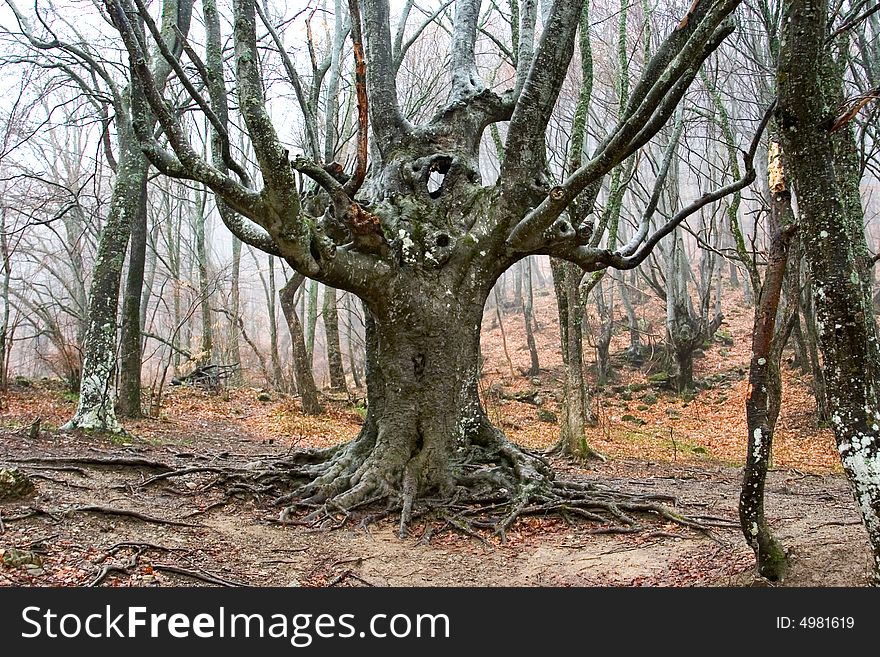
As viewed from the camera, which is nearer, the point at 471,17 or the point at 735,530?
the point at 735,530

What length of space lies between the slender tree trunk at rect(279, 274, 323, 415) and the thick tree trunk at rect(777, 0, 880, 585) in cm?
1052

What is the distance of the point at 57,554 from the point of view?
3760 millimetres

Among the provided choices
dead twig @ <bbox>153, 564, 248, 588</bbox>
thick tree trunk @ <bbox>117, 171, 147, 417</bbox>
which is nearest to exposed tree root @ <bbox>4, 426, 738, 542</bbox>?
dead twig @ <bbox>153, 564, 248, 588</bbox>

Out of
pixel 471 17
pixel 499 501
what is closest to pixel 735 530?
pixel 499 501

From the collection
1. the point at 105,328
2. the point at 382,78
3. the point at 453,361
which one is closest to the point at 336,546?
the point at 453,361

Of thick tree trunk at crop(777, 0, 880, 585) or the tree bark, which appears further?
the tree bark

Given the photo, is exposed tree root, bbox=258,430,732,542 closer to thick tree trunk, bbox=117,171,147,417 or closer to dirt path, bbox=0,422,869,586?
dirt path, bbox=0,422,869,586

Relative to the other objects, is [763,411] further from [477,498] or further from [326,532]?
[326,532]

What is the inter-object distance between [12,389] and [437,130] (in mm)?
11294

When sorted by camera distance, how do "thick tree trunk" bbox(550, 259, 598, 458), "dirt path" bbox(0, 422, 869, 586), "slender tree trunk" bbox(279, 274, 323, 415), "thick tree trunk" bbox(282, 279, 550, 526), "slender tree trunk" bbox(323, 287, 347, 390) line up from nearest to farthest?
"dirt path" bbox(0, 422, 869, 586)
"thick tree trunk" bbox(282, 279, 550, 526)
"thick tree trunk" bbox(550, 259, 598, 458)
"slender tree trunk" bbox(279, 274, 323, 415)
"slender tree trunk" bbox(323, 287, 347, 390)

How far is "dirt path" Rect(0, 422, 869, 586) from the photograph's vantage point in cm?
367

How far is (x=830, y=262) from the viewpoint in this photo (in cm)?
289

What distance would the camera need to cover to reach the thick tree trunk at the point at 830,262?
2.79m

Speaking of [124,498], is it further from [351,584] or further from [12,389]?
[12,389]
